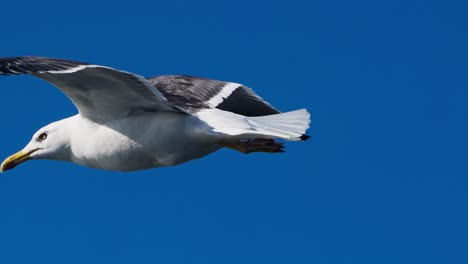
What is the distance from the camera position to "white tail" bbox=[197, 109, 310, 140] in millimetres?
10180

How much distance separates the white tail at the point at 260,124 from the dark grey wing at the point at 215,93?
74 centimetres

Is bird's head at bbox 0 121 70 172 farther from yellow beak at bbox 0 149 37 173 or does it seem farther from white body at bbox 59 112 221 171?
white body at bbox 59 112 221 171

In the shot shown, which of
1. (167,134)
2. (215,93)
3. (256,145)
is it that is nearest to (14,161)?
(167,134)

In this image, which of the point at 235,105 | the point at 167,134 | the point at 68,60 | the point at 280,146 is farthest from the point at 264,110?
the point at 68,60

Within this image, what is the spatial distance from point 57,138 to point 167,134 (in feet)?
4.78

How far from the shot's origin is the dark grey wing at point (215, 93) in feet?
38.2

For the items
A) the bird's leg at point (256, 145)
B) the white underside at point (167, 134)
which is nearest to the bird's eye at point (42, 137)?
the white underside at point (167, 134)

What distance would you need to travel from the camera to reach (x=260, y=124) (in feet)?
34.7

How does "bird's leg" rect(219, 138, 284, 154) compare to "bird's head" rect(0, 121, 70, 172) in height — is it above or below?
above

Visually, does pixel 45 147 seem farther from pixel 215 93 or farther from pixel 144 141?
pixel 215 93

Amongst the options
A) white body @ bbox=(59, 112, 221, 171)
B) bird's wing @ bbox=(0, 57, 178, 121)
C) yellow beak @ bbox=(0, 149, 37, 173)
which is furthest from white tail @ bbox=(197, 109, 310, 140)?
yellow beak @ bbox=(0, 149, 37, 173)

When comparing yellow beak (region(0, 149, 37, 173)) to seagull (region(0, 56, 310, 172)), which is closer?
seagull (region(0, 56, 310, 172))

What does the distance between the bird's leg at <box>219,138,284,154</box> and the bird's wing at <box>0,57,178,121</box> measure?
759 millimetres

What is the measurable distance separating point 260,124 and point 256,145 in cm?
54
